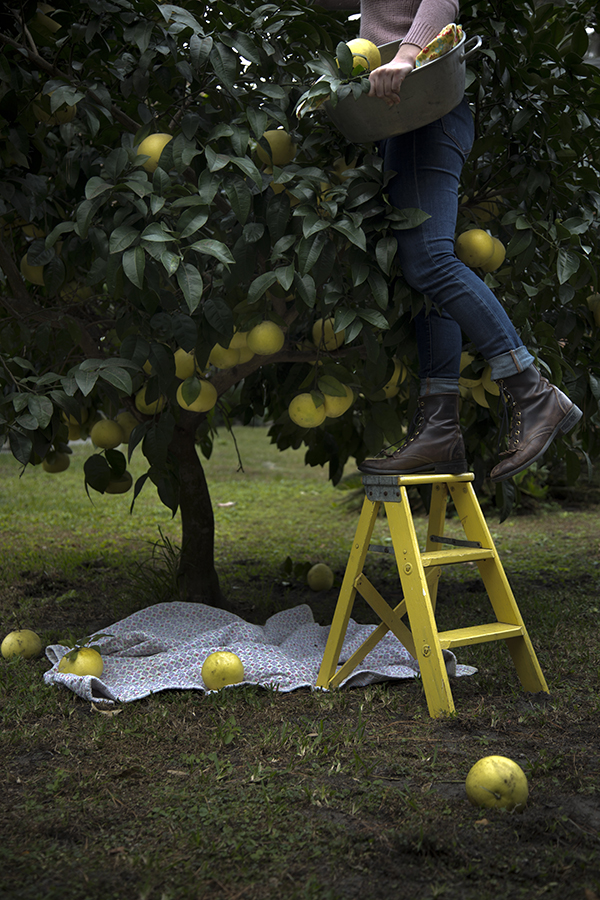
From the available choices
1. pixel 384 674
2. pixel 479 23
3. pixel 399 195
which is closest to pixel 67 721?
pixel 384 674

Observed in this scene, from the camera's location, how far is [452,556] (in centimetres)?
223

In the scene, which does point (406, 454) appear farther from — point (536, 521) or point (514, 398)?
point (536, 521)

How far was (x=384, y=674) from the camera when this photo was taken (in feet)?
8.04

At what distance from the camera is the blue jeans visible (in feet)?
7.07

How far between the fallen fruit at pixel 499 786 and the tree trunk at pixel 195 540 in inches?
77.7

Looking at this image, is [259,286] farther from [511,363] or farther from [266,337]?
[511,363]

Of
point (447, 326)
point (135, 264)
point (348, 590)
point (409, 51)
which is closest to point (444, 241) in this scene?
point (447, 326)

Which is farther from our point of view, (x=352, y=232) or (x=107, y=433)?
(x=107, y=433)

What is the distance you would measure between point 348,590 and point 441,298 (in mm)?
910

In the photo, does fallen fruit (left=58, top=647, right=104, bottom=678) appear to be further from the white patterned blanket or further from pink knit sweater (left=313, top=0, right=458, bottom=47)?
pink knit sweater (left=313, top=0, right=458, bottom=47)

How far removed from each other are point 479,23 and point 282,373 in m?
1.57

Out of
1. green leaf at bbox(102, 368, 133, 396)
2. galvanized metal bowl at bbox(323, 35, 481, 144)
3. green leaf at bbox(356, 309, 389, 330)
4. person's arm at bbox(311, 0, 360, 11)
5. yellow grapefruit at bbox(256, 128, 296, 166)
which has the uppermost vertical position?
person's arm at bbox(311, 0, 360, 11)

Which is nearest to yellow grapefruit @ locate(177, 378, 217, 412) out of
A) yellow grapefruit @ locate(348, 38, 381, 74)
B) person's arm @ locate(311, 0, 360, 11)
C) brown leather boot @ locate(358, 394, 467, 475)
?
brown leather boot @ locate(358, 394, 467, 475)

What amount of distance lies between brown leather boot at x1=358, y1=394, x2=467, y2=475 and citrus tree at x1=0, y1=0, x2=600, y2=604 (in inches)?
9.8
